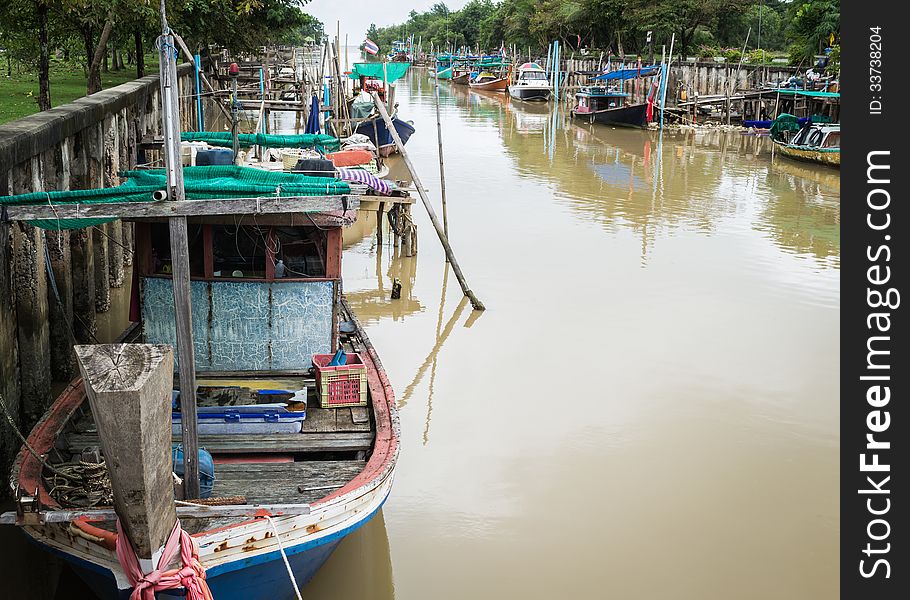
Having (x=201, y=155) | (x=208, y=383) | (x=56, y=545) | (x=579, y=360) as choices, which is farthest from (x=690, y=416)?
(x=56, y=545)

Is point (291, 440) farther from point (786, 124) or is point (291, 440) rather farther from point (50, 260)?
point (786, 124)

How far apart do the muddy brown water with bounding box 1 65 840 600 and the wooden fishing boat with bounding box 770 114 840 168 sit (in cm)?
580

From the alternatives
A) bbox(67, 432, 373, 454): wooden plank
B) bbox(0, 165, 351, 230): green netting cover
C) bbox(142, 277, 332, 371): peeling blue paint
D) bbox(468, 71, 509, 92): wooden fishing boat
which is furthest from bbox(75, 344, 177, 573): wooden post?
bbox(468, 71, 509, 92): wooden fishing boat

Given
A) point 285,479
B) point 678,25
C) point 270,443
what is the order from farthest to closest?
point 678,25 → point 270,443 → point 285,479

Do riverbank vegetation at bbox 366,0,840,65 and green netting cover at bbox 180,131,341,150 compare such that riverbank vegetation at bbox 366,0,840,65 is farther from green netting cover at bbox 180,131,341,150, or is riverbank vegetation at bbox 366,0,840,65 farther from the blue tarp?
green netting cover at bbox 180,131,341,150

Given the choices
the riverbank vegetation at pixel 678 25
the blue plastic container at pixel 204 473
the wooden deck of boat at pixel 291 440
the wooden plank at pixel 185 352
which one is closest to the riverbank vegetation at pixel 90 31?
the wooden deck of boat at pixel 291 440

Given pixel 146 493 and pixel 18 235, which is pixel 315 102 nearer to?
pixel 18 235

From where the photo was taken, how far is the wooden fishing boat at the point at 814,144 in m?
27.8

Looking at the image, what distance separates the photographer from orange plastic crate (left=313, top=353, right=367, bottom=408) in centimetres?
810

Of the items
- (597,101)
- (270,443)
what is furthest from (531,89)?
(270,443)

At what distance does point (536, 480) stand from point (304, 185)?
393 centimetres

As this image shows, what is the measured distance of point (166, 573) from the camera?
16.6 ft

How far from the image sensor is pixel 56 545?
598cm

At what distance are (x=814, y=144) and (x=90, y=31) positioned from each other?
68.4 ft
